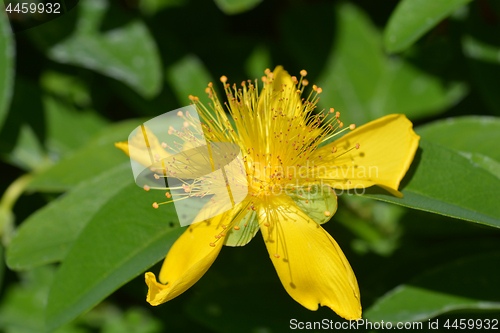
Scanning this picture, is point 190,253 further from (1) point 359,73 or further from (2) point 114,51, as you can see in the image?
(1) point 359,73

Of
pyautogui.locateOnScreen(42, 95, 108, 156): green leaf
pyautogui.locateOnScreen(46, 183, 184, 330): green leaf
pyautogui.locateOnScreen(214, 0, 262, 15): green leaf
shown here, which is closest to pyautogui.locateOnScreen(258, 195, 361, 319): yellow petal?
pyautogui.locateOnScreen(46, 183, 184, 330): green leaf

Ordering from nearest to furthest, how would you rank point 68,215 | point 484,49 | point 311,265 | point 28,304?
1. point 311,265
2. point 68,215
3. point 484,49
4. point 28,304

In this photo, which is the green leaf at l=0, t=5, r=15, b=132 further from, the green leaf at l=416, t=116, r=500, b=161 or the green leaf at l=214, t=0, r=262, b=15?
the green leaf at l=416, t=116, r=500, b=161


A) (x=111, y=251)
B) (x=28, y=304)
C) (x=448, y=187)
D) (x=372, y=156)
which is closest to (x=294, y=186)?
(x=372, y=156)

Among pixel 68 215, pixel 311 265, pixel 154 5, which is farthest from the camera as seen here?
pixel 154 5

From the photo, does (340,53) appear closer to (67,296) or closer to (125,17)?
(125,17)

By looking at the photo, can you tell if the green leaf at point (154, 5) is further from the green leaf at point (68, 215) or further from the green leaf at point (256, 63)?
the green leaf at point (68, 215)

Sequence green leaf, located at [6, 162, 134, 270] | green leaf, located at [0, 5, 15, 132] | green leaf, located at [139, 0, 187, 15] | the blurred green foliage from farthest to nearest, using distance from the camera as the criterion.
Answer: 1. green leaf, located at [139, 0, 187, 15]
2. green leaf, located at [0, 5, 15, 132]
3. green leaf, located at [6, 162, 134, 270]
4. the blurred green foliage
